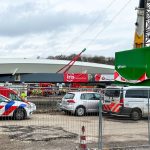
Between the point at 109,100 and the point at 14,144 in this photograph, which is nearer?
the point at 14,144

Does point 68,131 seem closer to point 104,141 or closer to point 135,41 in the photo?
point 104,141

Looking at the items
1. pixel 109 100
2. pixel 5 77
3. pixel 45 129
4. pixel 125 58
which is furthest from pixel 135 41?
pixel 5 77

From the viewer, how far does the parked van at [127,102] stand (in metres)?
14.7

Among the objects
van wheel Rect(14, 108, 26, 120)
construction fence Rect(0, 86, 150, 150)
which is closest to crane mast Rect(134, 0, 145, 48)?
construction fence Rect(0, 86, 150, 150)

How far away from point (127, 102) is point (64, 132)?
601 cm

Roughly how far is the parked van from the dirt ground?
65cm

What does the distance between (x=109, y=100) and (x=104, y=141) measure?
7.01 feet

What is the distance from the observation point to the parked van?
14677mm

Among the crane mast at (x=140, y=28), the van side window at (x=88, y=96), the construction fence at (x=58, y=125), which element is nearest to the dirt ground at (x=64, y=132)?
the construction fence at (x=58, y=125)

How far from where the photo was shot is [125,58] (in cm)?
2466

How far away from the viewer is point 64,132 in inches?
550

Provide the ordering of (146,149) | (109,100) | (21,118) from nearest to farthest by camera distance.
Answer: (146,149) < (21,118) < (109,100)

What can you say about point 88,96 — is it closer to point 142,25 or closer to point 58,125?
point 58,125

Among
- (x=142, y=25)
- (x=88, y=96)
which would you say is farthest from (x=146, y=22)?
(x=88, y=96)
